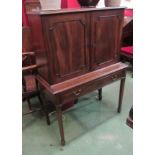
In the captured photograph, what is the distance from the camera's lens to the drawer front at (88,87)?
65.5 inches

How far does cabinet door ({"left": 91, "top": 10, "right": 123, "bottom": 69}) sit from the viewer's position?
173 centimetres

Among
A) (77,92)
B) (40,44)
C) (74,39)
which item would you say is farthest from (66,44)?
(77,92)

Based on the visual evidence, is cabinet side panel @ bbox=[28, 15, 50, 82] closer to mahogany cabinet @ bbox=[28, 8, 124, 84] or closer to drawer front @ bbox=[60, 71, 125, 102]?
mahogany cabinet @ bbox=[28, 8, 124, 84]

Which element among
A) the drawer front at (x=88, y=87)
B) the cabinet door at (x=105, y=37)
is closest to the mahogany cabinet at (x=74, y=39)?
the cabinet door at (x=105, y=37)

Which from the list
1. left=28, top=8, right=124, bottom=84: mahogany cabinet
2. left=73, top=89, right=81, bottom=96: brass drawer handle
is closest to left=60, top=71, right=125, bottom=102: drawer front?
left=73, top=89, right=81, bottom=96: brass drawer handle

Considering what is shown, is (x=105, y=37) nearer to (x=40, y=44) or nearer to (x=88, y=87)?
(x=88, y=87)

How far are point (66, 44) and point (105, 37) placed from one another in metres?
0.52

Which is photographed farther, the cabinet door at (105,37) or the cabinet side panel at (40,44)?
the cabinet door at (105,37)

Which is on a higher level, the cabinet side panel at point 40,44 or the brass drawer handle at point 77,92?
the cabinet side panel at point 40,44

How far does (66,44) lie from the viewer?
61.9 inches

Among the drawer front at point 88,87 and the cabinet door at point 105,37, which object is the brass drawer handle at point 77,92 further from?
the cabinet door at point 105,37
